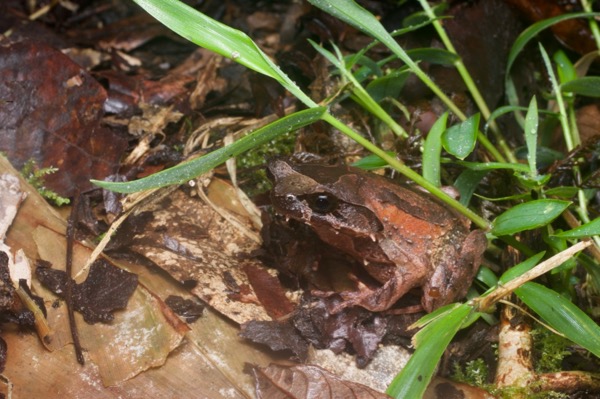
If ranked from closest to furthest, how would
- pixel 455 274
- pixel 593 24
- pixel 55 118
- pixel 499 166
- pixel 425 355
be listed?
pixel 425 355, pixel 499 166, pixel 455 274, pixel 55 118, pixel 593 24

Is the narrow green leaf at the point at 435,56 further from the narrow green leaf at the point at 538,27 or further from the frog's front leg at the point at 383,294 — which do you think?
the frog's front leg at the point at 383,294

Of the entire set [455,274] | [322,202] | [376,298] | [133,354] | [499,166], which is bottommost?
[133,354]

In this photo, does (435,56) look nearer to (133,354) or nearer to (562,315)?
(562,315)

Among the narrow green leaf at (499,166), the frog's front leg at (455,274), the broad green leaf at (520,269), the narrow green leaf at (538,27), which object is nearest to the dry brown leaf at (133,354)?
the frog's front leg at (455,274)

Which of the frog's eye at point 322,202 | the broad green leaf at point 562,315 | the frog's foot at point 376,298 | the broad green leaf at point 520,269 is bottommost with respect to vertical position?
the frog's foot at point 376,298

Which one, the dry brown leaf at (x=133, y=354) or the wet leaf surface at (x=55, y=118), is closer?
the dry brown leaf at (x=133, y=354)

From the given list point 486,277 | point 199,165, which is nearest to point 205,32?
point 199,165

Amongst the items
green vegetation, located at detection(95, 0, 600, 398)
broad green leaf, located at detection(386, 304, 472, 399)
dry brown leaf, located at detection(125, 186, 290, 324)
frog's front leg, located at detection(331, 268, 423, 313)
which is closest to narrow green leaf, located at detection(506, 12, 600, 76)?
green vegetation, located at detection(95, 0, 600, 398)

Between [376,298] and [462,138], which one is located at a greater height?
[462,138]
